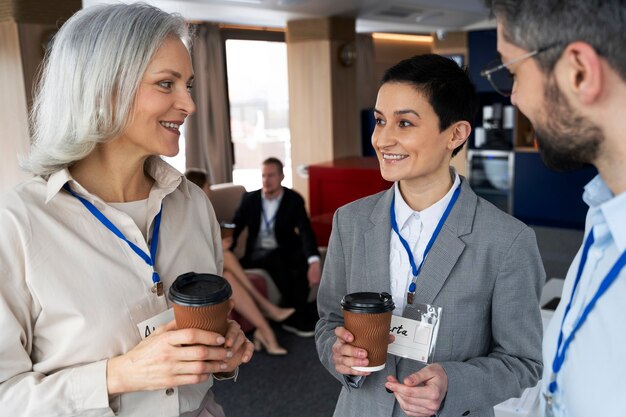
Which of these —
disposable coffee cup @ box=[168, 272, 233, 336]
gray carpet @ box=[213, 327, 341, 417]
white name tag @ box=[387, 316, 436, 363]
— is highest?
disposable coffee cup @ box=[168, 272, 233, 336]

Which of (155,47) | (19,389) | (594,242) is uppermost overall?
(155,47)

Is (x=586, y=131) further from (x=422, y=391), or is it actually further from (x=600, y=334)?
(x=422, y=391)

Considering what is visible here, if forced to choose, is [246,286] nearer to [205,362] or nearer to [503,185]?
[205,362]

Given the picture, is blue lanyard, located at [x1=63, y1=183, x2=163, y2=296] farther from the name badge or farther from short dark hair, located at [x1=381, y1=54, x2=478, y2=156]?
short dark hair, located at [x1=381, y1=54, x2=478, y2=156]

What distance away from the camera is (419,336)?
1384 mm

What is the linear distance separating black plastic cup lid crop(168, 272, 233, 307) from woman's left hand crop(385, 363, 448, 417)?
17.6 inches

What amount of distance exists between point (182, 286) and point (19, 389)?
382 mm

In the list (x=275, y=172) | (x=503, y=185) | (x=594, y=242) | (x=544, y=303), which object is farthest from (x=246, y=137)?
(x=594, y=242)

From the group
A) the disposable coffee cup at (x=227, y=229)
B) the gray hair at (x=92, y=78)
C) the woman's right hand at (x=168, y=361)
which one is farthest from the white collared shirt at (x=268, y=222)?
the woman's right hand at (x=168, y=361)

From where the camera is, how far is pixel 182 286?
1149 mm

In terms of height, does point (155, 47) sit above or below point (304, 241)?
above

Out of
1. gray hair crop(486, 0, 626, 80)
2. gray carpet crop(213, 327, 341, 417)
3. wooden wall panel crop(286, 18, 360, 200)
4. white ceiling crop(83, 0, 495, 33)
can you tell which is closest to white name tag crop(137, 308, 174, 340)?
gray hair crop(486, 0, 626, 80)

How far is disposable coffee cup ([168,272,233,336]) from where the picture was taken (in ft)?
3.55

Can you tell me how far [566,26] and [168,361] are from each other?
934 millimetres
